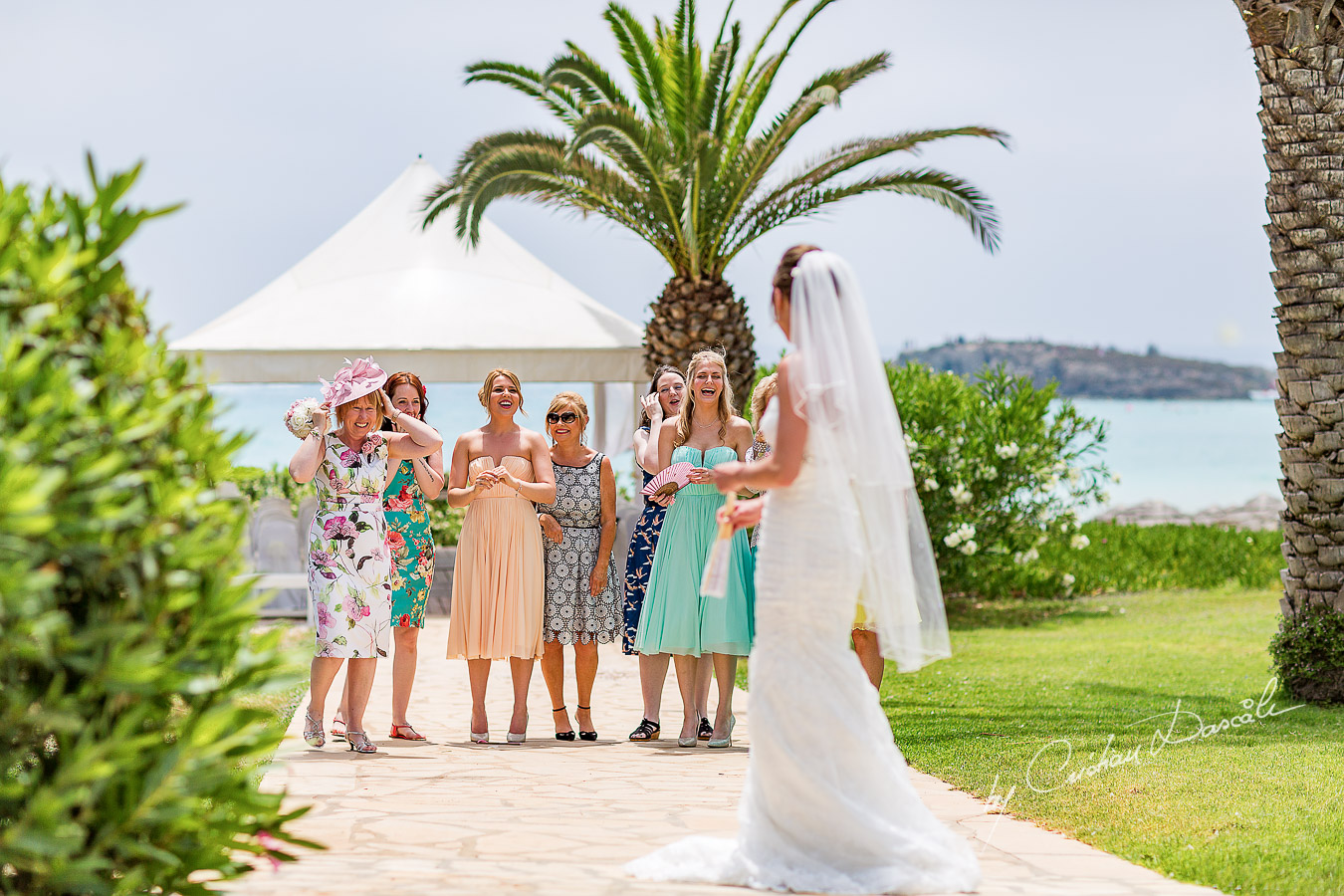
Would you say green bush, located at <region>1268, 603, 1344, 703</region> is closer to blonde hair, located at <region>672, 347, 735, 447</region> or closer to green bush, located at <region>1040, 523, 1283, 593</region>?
blonde hair, located at <region>672, 347, 735, 447</region>

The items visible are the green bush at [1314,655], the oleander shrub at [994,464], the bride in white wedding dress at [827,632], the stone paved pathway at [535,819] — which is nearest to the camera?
the stone paved pathway at [535,819]

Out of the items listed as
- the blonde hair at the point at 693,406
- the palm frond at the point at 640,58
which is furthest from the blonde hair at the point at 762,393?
the palm frond at the point at 640,58

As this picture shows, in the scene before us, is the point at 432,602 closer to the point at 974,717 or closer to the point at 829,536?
the point at 974,717

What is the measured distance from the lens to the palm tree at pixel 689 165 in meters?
12.8

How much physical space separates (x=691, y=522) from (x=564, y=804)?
6.75 ft

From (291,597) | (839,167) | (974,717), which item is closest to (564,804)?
(974,717)

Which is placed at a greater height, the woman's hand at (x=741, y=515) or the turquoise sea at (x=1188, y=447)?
the turquoise sea at (x=1188, y=447)

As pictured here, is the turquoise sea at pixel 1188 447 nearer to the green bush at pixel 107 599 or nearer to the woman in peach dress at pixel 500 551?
the woman in peach dress at pixel 500 551

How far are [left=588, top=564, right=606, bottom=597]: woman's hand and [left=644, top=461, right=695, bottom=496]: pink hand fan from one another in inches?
22.0

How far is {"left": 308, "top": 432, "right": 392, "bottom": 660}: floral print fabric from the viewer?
655 centimetres

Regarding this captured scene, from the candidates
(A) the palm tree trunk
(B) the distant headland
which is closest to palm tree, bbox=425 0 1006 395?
(A) the palm tree trunk

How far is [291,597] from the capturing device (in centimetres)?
1320

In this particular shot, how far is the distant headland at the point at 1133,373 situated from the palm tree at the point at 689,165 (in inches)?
2183

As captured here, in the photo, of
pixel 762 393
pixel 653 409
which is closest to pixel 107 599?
pixel 762 393
